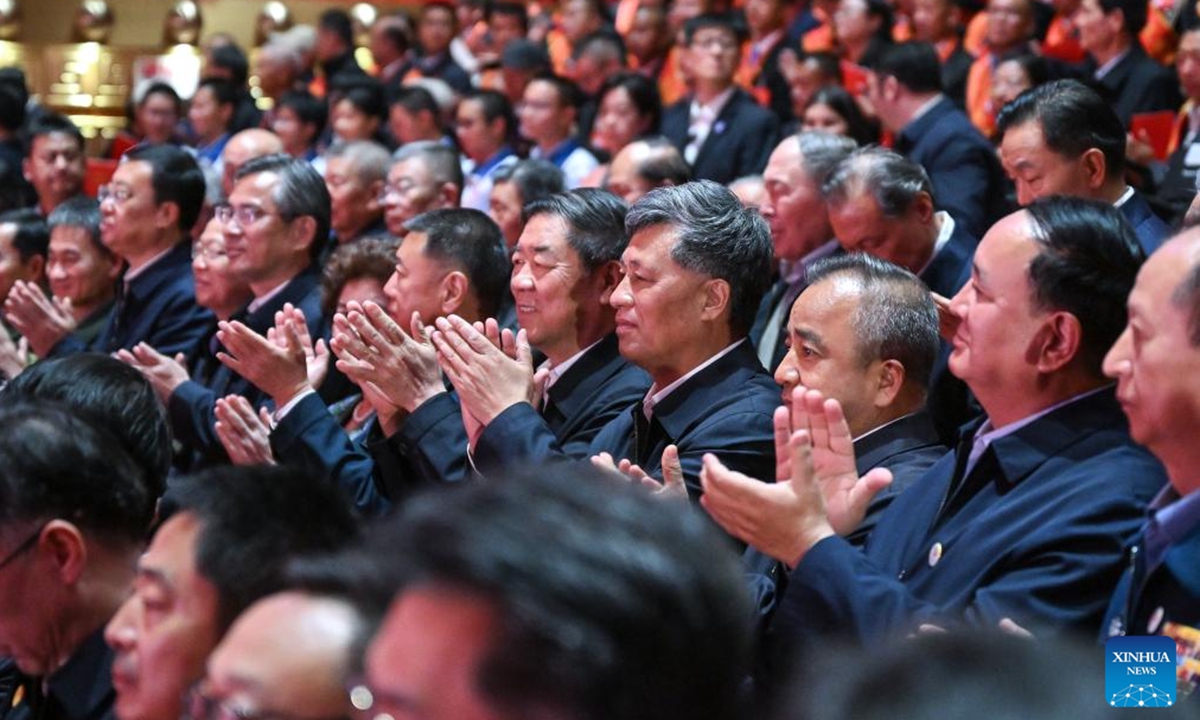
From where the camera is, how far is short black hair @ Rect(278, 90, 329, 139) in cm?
746

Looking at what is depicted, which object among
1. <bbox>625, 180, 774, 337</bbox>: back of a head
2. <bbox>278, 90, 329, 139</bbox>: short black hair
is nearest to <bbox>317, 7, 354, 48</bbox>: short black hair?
<bbox>278, 90, 329, 139</bbox>: short black hair

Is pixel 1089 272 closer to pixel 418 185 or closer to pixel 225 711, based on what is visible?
pixel 225 711

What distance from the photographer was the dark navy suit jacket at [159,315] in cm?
465

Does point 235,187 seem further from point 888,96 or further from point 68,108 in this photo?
point 68,108

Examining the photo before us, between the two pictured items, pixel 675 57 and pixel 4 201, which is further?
pixel 675 57

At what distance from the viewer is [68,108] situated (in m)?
9.12

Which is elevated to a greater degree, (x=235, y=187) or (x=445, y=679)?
(x=445, y=679)

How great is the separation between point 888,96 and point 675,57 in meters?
2.64

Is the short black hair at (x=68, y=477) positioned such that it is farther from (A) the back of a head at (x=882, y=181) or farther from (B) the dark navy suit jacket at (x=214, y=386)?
(A) the back of a head at (x=882, y=181)

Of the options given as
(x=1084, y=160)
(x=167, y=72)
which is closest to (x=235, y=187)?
(x=1084, y=160)

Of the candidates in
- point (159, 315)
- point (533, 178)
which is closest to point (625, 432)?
point (159, 315)

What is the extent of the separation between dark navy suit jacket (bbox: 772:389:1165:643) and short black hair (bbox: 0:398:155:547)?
2.63ft

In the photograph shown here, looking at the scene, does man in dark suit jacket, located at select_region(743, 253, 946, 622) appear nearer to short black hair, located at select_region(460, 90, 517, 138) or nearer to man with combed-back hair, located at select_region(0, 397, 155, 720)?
man with combed-back hair, located at select_region(0, 397, 155, 720)

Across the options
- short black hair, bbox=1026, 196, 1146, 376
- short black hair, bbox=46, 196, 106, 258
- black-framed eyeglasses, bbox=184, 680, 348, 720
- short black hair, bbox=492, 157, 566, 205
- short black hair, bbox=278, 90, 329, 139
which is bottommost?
short black hair, bbox=278, 90, 329, 139
